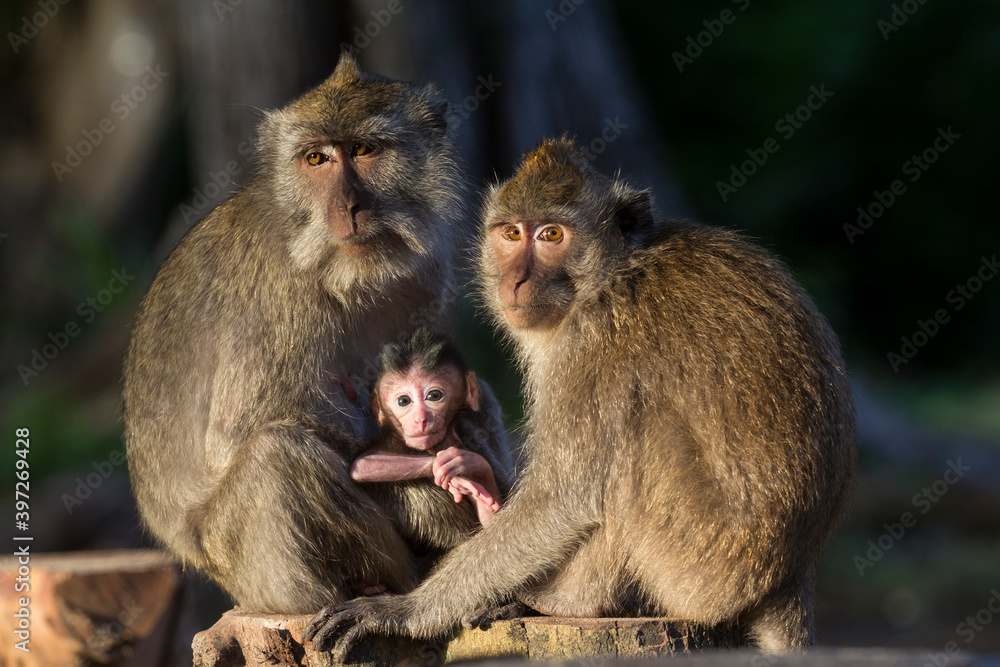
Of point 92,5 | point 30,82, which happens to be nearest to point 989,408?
point 92,5

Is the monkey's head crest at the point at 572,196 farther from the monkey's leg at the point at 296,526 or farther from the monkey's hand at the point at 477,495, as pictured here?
the monkey's leg at the point at 296,526

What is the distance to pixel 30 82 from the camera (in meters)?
14.6

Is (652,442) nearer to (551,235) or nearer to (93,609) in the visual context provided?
(551,235)

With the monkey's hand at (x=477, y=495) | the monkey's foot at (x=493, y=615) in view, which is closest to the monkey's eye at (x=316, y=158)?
the monkey's hand at (x=477, y=495)

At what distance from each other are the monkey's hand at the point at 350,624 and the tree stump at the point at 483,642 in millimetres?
49

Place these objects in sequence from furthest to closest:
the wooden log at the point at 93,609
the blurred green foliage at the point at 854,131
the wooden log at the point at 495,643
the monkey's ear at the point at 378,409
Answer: the blurred green foliage at the point at 854,131 < the wooden log at the point at 93,609 < the monkey's ear at the point at 378,409 < the wooden log at the point at 495,643

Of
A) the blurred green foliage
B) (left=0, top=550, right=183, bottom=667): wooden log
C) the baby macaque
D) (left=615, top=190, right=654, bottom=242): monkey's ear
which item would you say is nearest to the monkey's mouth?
the baby macaque

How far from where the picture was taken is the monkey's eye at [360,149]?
4480 millimetres

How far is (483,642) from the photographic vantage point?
390cm

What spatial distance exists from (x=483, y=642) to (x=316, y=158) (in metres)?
2.19

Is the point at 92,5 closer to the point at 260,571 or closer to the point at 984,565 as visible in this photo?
the point at 260,571

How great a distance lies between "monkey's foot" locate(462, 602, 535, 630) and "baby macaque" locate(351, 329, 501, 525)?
1.59 feet

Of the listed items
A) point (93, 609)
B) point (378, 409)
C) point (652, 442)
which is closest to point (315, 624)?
point (378, 409)

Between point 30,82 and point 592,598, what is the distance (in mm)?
13619
